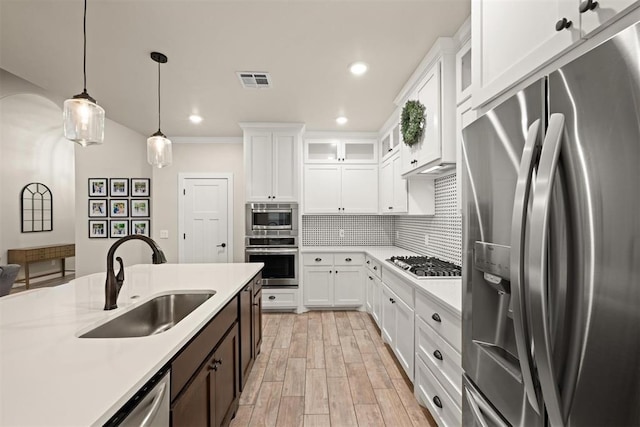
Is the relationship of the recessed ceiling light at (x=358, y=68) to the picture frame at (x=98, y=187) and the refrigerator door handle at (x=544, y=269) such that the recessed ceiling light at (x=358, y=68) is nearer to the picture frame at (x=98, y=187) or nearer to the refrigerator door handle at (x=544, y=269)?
the refrigerator door handle at (x=544, y=269)

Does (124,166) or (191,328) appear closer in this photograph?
(191,328)

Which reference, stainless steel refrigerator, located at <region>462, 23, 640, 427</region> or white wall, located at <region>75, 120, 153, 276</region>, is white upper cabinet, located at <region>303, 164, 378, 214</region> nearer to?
white wall, located at <region>75, 120, 153, 276</region>

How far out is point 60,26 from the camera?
6.92ft

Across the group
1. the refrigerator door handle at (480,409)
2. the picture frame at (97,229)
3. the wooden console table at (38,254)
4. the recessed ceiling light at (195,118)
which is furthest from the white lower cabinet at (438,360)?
the picture frame at (97,229)

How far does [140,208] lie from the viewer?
16.0ft

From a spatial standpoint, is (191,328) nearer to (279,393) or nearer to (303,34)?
(279,393)

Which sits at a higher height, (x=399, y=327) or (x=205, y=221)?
(x=205, y=221)

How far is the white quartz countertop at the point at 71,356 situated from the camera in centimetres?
70

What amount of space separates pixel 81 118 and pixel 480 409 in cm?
244

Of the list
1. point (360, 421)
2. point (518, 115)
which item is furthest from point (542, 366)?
point (360, 421)

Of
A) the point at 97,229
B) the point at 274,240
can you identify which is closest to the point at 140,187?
the point at 97,229

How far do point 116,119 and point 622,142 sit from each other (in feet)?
17.0

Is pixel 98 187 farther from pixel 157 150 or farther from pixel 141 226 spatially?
pixel 157 150

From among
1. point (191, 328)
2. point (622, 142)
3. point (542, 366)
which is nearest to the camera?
point (622, 142)
